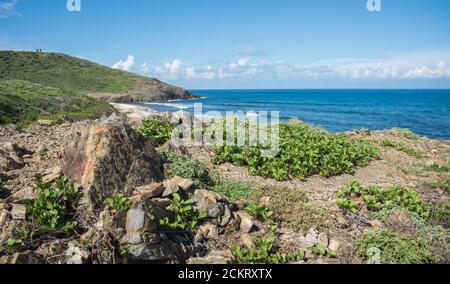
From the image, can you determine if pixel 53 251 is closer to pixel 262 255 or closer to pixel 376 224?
pixel 262 255

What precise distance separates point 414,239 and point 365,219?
4.15 ft

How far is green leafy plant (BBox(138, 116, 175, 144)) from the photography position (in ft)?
38.6

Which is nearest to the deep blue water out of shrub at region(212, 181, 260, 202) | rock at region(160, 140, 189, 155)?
rock at region(160, 140, 189, 155)

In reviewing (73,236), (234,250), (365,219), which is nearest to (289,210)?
(365,219)

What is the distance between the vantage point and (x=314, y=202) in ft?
30.2

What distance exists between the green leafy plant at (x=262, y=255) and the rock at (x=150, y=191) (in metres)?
1.91

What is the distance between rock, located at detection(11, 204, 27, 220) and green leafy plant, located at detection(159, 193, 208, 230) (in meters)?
2.44

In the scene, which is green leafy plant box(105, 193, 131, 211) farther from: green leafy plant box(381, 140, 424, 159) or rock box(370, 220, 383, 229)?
green leafy plant box(381, 140, 424, 159)

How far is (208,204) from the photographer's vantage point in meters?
7.50

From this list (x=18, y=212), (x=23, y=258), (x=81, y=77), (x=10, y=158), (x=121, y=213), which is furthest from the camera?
(x=81, y=77)

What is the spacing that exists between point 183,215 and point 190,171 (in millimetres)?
2301

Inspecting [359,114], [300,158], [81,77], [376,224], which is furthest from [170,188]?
[81,77]
